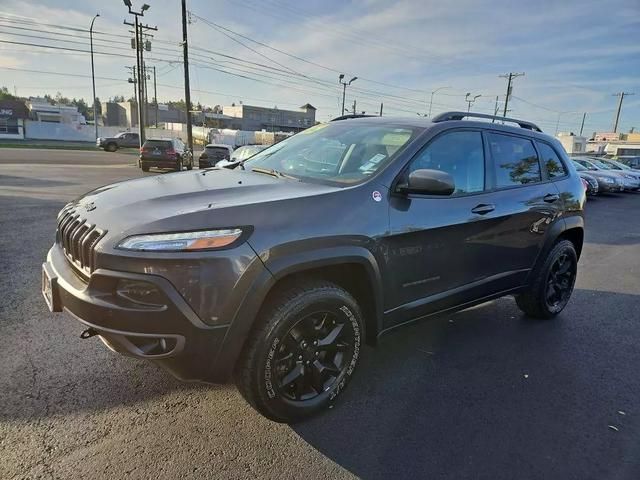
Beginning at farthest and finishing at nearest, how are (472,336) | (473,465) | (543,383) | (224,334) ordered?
(472,336) < (543,383) < (473,465) < (224,334)

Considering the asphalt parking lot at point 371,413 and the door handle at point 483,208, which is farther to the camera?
the door handle at point 483,208

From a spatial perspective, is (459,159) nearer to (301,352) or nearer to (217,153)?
(301,352)

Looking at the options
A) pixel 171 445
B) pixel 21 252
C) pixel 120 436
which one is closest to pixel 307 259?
pixel 171 445

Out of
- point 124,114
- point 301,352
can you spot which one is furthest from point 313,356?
point 124,114

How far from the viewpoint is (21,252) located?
223 inches

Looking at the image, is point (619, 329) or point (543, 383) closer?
point (543, 383)

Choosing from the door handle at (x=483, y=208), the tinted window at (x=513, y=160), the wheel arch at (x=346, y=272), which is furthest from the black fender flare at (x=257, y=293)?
the tinted window at (x=513, y=160)

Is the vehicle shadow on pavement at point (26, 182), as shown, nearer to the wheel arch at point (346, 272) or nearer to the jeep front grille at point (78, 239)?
the jeep front grille at point (78, 239)

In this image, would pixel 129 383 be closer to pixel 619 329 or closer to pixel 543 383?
pixel 543 383

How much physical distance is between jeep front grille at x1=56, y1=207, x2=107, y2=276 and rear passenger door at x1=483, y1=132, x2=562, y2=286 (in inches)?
106

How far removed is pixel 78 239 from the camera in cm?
241

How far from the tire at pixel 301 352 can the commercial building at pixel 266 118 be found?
9123 centimetres

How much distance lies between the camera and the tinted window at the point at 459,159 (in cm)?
312

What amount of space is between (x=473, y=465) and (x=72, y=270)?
2396 millimetres
